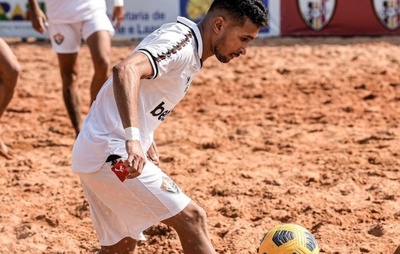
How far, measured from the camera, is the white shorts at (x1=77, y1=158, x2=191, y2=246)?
436cm

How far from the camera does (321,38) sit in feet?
47.6

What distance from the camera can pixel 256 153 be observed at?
27.0 feet

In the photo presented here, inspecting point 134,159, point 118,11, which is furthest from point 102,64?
point 134,159

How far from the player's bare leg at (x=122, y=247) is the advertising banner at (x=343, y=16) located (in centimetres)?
1027

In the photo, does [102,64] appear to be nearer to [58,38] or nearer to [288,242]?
[58,38]

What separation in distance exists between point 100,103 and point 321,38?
10438 mm

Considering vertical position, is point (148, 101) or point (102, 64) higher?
point (148, 101)

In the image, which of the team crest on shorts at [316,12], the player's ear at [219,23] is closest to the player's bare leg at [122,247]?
the player's ear at [219,23]

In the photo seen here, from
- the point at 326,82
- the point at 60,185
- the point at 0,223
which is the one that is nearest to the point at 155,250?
the point at 0,223

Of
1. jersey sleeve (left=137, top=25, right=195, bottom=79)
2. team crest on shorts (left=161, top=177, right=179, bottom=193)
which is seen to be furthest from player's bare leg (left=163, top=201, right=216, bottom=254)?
jersey sleeve (left=137, top=25, right=195, bottom=79)

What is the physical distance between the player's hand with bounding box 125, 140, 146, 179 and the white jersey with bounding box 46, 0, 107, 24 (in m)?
4.23

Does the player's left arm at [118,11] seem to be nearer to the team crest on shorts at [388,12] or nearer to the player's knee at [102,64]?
the player's knee at [102,64]

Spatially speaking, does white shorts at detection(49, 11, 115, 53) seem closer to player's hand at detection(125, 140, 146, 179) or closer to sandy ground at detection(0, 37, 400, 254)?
sandy ground at detection(0, 37, 400, 254)

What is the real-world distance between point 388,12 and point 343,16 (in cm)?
76
